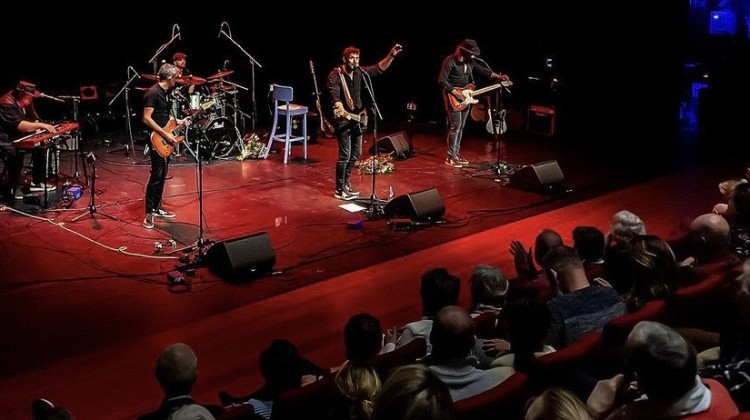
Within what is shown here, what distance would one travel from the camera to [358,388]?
3301 mm

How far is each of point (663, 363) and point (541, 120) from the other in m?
10.7

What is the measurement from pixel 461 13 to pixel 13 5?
742 centimetres

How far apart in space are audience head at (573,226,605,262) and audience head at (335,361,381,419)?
7.77 feet

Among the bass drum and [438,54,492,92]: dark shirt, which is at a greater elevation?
[438,54,492,92]: dark shirt

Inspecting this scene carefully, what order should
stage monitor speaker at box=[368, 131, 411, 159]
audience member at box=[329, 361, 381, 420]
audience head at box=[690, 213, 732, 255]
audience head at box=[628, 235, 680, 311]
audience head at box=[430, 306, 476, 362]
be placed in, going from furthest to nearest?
stage monitor speaker at box=[368, 131, 411, 159], audience head at box=[690, 213, 732, 255], audience head at box=[628, 235, 680, 311], audience head at box=[430, 306, 476, 362], audience member at box=[329, 361, 381, 420]

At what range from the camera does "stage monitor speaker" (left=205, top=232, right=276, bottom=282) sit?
271 inches

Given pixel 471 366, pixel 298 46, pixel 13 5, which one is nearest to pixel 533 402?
pixel 471 366

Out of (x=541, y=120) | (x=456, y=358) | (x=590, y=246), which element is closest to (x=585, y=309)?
(x=590, y=246)

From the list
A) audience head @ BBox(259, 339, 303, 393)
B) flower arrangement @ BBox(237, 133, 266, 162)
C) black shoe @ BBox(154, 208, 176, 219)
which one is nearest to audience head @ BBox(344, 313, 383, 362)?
audience head @ BBox(259, 339, 303, 393)

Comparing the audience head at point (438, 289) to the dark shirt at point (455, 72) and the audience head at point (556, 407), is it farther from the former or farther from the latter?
the dark shirt at point (455, 72)

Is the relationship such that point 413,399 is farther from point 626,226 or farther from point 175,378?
point 626,226

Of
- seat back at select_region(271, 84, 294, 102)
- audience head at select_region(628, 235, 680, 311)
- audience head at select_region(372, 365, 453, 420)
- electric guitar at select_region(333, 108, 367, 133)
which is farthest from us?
seat back at select_region(271, 84, 294, 102)

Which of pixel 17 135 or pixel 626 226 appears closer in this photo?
pixel 626 226

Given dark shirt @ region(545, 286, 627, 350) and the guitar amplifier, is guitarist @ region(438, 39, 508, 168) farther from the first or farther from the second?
dark shirt @ region(545, 286, 627, 350)
